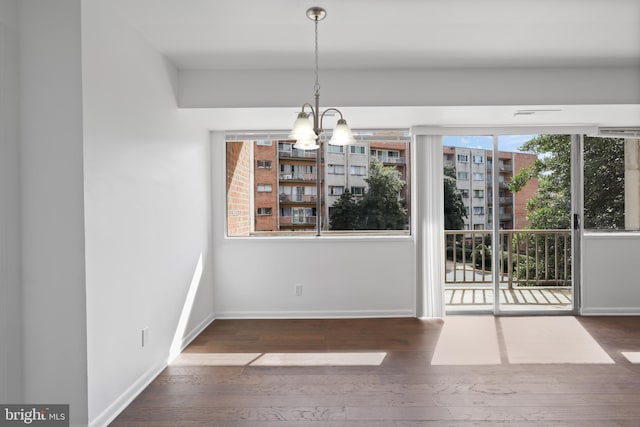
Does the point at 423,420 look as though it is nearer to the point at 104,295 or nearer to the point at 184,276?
the point at 104,295

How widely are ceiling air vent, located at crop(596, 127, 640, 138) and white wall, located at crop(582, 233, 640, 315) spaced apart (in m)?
1.11

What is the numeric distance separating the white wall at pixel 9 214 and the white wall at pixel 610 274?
203 inches

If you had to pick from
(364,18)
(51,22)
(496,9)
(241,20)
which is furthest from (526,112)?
(51,22)

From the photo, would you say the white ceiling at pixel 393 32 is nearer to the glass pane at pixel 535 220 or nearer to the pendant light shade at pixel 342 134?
the pendant light shade at pixel 342 134

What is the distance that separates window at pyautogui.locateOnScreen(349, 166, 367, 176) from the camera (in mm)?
4531

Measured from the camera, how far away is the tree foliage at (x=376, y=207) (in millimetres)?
4512

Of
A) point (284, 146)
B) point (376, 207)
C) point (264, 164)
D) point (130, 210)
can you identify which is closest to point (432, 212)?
point (376, 207)

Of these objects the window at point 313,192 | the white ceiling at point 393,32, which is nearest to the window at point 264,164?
the window at point 313,192

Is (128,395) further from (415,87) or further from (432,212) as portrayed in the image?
(432,212)

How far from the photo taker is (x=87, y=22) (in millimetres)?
2086

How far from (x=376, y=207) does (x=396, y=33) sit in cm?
220

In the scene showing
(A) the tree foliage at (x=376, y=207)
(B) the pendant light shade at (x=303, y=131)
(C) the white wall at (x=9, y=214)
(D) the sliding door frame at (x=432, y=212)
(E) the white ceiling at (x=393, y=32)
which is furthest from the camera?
(A) the tree foliage at (x=376, y=207)

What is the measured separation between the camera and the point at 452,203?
448 centimetres

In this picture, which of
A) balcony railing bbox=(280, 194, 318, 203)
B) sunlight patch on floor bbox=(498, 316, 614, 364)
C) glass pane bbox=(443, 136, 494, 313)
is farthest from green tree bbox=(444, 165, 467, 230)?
balcony railing bbox=(280, 194, 318, 203)
